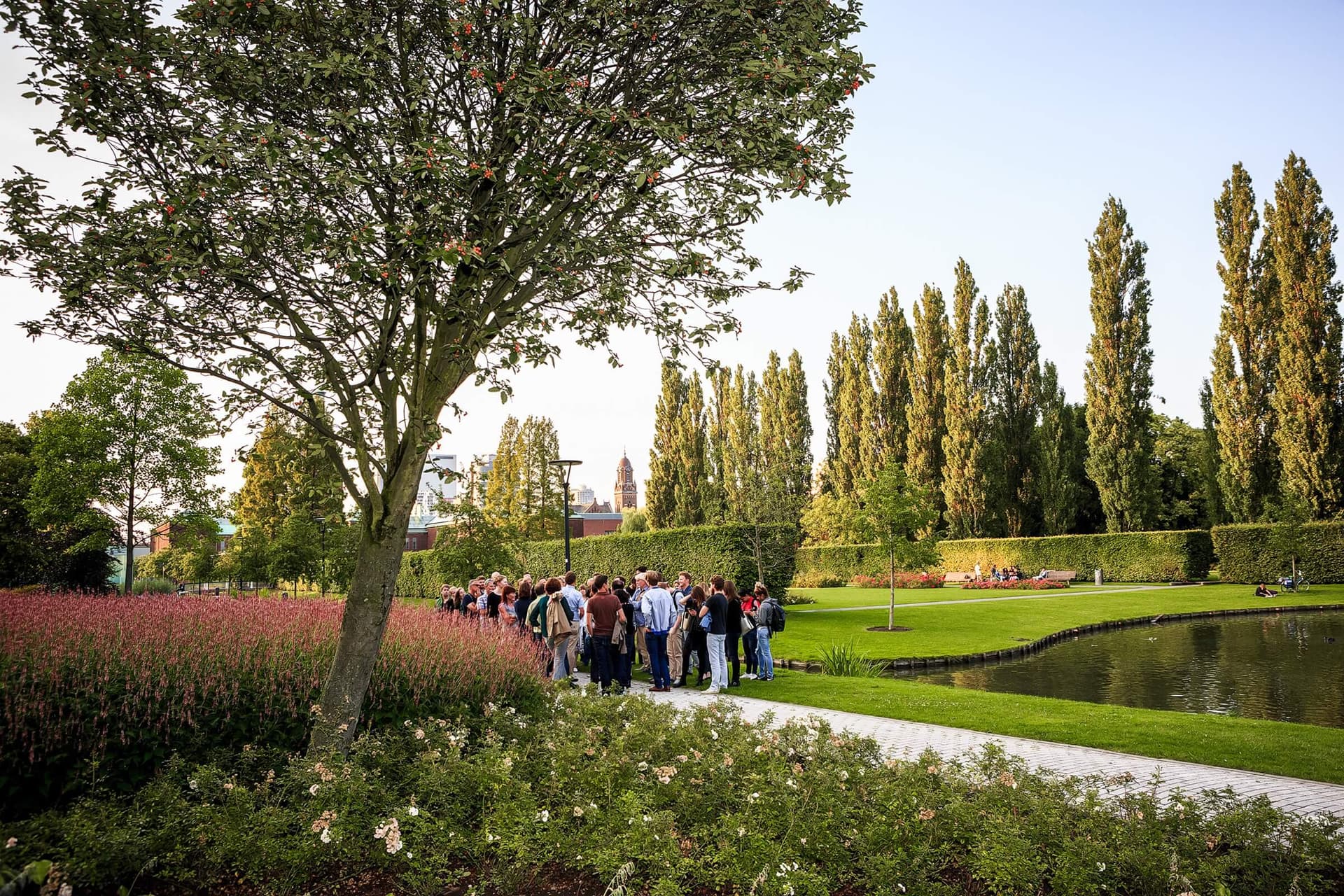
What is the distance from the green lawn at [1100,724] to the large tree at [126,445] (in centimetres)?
2330

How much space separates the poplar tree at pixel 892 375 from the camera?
166 ft

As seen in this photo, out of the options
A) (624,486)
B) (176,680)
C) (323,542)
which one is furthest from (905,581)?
(624,486)

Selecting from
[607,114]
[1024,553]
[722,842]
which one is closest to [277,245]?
[607,114]

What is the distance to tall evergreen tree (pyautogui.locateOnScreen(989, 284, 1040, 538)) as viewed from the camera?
154ft

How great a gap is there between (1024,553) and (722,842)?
4391 cm

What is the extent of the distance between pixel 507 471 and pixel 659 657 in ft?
146

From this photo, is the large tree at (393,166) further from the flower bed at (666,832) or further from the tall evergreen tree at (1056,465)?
the tall evergreen tree at (1056,465)

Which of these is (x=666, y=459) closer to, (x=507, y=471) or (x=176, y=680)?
(x=507, y=471)

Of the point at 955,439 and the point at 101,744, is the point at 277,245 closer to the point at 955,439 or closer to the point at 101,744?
the point at 101,744

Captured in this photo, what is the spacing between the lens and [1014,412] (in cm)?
4847

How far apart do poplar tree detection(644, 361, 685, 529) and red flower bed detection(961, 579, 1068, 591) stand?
20.1 m

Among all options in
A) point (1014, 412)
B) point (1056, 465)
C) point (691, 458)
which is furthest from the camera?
point (691, 458)

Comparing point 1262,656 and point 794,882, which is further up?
point 794,882

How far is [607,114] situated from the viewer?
4.79m
